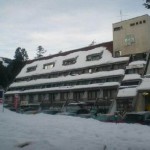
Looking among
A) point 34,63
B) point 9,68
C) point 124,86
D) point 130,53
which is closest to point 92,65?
point 130,53

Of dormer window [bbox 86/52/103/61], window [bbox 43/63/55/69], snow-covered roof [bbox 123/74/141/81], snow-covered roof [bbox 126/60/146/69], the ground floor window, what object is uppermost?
dormer window [bbox 86/52/103/61]

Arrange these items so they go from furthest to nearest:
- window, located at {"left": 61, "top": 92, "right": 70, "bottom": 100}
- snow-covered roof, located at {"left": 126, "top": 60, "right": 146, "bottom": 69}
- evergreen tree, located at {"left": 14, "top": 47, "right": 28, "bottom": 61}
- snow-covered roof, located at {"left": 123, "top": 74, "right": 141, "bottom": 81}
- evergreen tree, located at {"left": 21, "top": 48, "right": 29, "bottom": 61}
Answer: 1. evergreen tree, located at {"left": 21, "top": 48, "right": 29, "bottom": 61}
2. evergreen tree, located at {"left": 14, "top": 47, "right": 28, "bottom": 61}
3. window, located at {"left": 61, "top": 92, "right": 70, "bottom": 100}
4. snow-covered roof, located at {"left": 126, "top": 60, "right": 146, "bottom": 69}
5. snow-covered roof, located at {"left": 123, "top": 74, "right": 141, "bottom": 81}

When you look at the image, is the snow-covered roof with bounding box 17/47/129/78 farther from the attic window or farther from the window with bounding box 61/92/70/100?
the window with bounding box 61/92/70/100

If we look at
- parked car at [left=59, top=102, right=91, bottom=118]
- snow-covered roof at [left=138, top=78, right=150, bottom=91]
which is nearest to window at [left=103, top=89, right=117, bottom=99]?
parked car at [left=59, top=102, right=91, bottom=118]

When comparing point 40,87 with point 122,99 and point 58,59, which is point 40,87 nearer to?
point 58,59

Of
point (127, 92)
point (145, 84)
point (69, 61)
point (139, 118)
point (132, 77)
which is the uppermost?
point (69, 61)

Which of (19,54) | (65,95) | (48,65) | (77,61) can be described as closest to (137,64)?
(65,95)

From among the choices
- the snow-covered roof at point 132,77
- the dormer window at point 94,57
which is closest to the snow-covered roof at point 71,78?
the snow-covered roof at point 132,77

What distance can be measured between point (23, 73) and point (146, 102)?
3661cm

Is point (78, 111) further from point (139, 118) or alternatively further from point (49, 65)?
point (49, 65)

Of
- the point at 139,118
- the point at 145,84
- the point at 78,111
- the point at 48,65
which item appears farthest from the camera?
the point at 48,65

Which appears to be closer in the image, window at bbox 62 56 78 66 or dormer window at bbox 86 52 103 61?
dormer window at bbox 86 52 103 61

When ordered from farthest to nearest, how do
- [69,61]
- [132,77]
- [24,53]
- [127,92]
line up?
[24,53] < [69,61] < [132,77] < [127,92]

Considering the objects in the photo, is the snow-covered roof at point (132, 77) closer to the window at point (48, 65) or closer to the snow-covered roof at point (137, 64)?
the snow-covered roof at point (137, 64)
